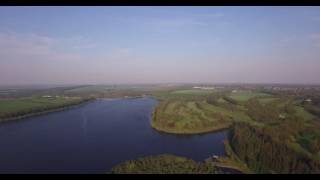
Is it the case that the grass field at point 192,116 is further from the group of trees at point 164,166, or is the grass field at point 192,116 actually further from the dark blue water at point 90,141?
the group of trees at point 164,166

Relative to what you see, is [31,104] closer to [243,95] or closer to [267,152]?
[243,95]

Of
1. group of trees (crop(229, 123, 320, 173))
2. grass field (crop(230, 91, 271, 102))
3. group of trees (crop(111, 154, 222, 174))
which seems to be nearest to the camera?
group of trees (crop(111, 154, 222, 174))

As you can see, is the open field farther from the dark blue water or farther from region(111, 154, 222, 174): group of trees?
region(111, 154, 222, 174): group of trees

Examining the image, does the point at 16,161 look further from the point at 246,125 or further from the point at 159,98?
the point at 246,125

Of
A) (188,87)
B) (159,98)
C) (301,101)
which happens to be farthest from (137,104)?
(301,101)

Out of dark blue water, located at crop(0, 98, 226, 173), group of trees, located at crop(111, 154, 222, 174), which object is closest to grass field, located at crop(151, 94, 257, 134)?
dark blue water, located at crop(0, 98, 226, 173)

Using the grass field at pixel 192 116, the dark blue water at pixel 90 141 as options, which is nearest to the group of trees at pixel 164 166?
the dark blue water at pixel 90 141
